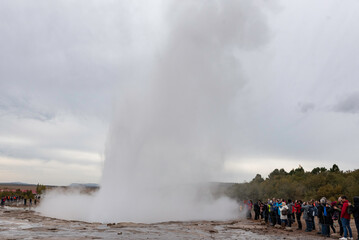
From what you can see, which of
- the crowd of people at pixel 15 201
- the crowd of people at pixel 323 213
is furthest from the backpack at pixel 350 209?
the crowd of people at pixel 15 201

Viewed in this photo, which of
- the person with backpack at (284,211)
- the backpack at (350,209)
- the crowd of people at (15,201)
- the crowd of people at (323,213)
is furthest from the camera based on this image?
the crowd of people at (15,201)

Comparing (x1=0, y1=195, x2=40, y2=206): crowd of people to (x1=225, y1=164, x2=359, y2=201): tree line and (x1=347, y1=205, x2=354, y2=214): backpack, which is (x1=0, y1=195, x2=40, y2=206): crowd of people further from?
(x1=347, y1=205, x2=354, y2=214): backpack

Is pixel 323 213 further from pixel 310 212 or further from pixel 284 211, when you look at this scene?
pixel 284 211

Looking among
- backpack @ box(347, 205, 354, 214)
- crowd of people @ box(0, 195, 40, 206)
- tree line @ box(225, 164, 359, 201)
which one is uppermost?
tree line @ box(225, 164, 359, 201)

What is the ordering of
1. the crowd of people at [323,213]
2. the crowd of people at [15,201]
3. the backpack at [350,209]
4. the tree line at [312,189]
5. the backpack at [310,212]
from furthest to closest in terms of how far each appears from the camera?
the crowd of people at [15,201] → the tree line at [312,189] → the backpack at [310,212] → the crowd of people at [323,213] → the backpack at [350,209]

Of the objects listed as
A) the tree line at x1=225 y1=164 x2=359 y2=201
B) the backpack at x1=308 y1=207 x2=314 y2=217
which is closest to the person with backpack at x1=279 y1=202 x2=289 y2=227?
the backpack at x1=308 y1=207 x2=314 y2=217

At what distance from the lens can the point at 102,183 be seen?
1892cm

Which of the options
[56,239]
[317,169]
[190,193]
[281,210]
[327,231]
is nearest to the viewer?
[56,239]

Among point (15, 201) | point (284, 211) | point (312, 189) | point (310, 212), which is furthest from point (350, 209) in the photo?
point (15, 201)

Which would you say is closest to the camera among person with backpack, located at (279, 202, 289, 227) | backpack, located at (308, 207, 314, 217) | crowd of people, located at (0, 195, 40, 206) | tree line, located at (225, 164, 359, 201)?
backpack, located at (308, 207, 314, 217)

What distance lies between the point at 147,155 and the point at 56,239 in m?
11.0

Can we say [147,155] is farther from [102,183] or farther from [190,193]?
[190,193]

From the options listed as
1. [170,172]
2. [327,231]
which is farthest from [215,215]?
[327,231]

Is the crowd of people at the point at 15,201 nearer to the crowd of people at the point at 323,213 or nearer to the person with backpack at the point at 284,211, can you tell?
the crowd of people at the point at 323,213
